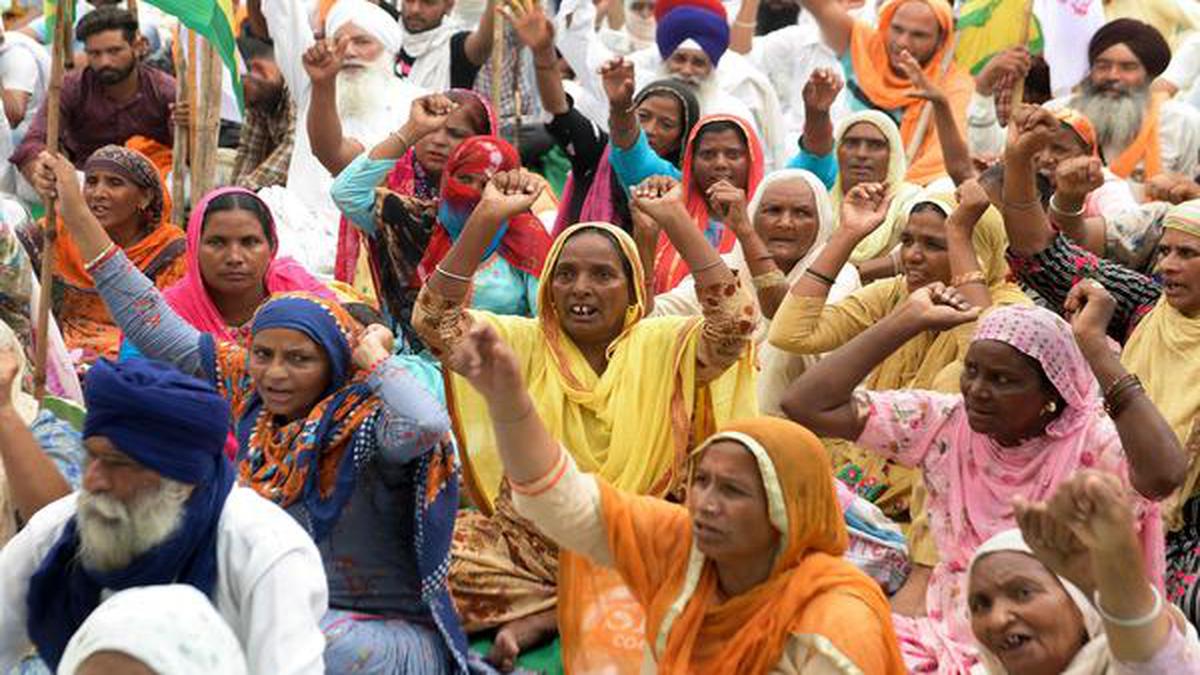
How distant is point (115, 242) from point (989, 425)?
3574mm

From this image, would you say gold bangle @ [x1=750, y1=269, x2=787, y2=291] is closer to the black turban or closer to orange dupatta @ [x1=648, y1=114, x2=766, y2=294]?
orange dupatta @ [x1=648, y1=114, x2=766, y2=294]

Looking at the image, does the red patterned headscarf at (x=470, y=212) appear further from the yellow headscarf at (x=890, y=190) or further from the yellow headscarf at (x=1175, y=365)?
the yellow headscarf at (x=1175, y=365)

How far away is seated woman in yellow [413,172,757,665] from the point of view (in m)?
6.39

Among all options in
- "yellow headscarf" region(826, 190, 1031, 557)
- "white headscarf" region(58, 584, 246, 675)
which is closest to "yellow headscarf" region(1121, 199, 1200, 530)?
"yellow headscarf" region(826, 190, 1031, 557)

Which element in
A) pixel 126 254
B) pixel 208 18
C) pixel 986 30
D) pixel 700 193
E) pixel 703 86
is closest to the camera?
pixel 208 18

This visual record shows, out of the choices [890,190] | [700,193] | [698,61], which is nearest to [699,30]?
[698,61]

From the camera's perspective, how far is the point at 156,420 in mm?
4898

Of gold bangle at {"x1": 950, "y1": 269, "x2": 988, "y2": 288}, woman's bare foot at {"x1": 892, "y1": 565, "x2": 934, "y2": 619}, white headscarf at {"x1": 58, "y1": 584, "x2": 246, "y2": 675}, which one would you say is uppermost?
gold bangle at {"x1": 950, "y1": 269, "x2": 988, "y2": 288}

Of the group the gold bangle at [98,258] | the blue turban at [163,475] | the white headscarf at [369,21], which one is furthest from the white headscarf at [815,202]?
the white headscarf at [369,21]

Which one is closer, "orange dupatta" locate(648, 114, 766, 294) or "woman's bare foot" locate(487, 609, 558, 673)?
"woman's bare foot" locate(487, 609, 558, 673)

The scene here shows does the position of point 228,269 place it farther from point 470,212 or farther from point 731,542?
point 731,542

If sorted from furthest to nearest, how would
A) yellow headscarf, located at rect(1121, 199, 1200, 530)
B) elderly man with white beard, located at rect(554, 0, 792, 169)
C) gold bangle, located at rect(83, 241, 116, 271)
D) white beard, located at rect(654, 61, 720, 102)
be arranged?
1. elderly man with white beard, located at rect(554, 0, 792, 169)
2. white beard, located at rect(654, 61, 720, 102)
3. gold bangle, located at rect(83, 241, 116, 271)
4. yellow headscarf, located at rect(1121, 199, 1200, 530)

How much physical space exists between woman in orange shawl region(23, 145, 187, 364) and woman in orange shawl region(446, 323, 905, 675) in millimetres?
3382

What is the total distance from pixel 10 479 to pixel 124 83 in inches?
199
